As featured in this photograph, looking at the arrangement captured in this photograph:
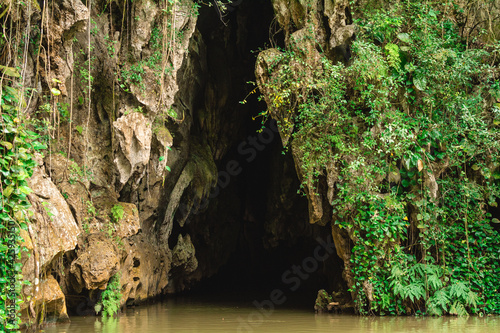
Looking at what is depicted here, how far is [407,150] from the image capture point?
8875mm

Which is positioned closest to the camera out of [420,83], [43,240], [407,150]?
[43,240]

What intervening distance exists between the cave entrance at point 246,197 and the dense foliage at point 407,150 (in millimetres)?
3041

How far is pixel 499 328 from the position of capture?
7043 millimetres

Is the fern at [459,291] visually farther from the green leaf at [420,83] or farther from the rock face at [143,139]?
the green leaf at [420,83]

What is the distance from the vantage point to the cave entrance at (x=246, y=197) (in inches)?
566

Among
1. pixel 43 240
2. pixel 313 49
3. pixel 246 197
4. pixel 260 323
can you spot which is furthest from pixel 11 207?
pixel 246 197

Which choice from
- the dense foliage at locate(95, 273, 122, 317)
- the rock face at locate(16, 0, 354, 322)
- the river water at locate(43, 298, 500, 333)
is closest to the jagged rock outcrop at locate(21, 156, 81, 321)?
the rock face at locate(16, 0, 354, 322)

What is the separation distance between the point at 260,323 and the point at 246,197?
10.6 meters

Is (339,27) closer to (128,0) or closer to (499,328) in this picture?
(128,0)

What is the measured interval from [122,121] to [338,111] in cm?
429

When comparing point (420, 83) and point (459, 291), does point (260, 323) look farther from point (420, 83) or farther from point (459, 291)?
point (420, 83)

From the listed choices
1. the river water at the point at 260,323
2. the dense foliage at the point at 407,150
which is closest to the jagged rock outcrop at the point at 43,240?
the river water at the point at 260,323

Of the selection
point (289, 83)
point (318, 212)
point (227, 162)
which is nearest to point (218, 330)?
point (318, 212)

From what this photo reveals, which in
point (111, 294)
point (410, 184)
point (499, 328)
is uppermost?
point (410, 184)
